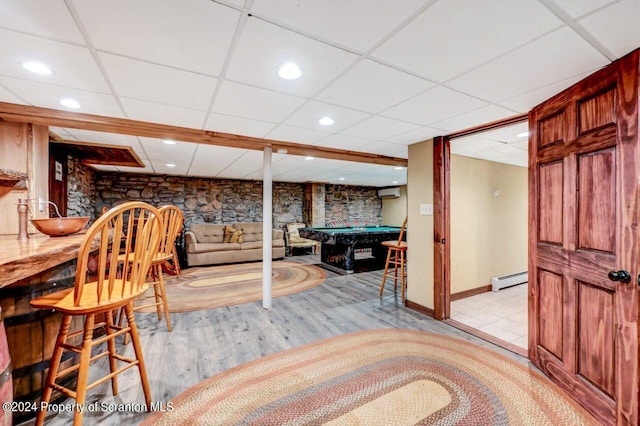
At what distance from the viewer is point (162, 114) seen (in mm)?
2426

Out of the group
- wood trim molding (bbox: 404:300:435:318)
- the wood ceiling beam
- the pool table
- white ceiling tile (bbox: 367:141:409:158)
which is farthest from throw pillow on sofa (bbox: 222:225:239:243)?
wood trim molding (bbox: 404:300:435:318)

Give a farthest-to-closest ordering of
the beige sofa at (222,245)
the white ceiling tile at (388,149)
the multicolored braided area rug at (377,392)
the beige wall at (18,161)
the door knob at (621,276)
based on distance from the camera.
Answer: the beige sofa at (222,245), the white ceiling tile at (388,149), the beige wall at (18,161), the multicolored braided area rug at (377,392), the door knob at (621,276)

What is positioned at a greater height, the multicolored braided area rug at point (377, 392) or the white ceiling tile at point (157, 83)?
the white ceiling tile at point (157, 83)

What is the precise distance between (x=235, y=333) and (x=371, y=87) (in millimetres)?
2460

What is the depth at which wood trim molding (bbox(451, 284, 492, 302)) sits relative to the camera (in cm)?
364

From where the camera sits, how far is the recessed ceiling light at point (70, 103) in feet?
7.01

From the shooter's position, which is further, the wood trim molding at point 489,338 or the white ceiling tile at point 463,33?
the wood trim molding at point 489,338

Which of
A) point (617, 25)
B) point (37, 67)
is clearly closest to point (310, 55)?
point (617, 25)

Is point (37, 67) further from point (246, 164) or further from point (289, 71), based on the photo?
point (246, 164)

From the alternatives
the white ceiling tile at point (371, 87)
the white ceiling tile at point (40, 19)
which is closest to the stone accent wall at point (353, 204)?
the white ceiling tile at point (371, 87)

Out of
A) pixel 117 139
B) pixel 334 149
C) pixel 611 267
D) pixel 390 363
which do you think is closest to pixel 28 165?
pixel 117 139

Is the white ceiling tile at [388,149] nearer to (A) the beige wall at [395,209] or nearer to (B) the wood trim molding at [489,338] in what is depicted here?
(B) the wood trim molding at [489,338]

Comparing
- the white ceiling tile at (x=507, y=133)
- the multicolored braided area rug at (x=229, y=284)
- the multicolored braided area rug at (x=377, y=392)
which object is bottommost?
the multicolored braided area rug at (x=377, y=392)

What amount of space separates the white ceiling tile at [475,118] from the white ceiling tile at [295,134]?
1212mm
